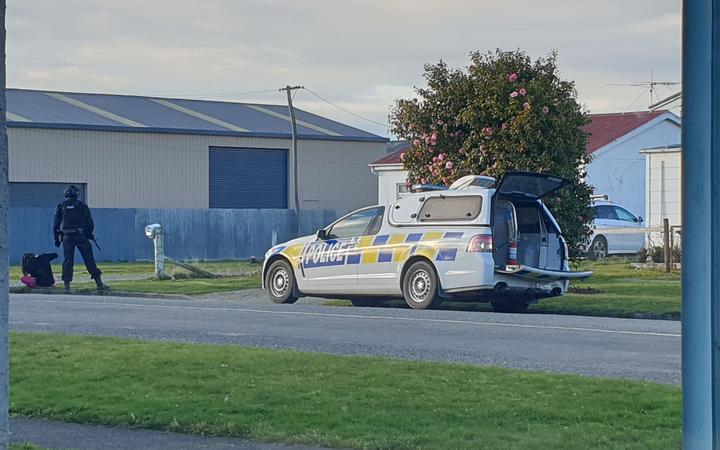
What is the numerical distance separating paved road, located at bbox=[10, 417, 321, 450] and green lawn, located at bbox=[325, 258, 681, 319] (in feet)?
34.4

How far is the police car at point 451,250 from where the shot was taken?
17.8 m

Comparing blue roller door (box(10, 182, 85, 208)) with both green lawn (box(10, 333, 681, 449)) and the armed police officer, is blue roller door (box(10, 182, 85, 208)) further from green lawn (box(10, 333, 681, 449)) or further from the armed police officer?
green lawn (box(10, 333, 681, 449))

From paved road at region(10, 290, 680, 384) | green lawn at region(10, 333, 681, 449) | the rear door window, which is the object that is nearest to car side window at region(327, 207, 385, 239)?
the rear door window

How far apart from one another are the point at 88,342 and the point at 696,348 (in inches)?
378

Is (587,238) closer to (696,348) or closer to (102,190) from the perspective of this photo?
(696,348)

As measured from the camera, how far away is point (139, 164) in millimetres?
50531

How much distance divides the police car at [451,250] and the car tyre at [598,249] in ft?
47.9

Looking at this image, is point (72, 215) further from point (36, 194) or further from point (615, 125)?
point (615, 125)

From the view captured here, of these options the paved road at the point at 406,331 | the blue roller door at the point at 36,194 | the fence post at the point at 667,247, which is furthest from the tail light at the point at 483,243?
the blue roller door at the point at 36,194

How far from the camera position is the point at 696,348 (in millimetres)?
4160

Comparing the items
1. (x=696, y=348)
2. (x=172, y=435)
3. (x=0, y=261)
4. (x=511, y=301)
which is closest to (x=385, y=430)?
(x=172, y=435)

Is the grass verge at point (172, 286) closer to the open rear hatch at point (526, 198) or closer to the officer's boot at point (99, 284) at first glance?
the officer's boot at point (99, 284)

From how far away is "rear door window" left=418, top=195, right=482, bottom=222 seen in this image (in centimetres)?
1794

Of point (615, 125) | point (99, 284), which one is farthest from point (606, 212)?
point (99, 284)
